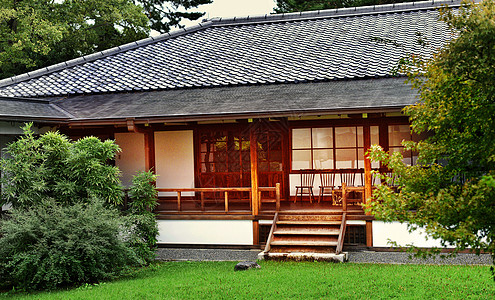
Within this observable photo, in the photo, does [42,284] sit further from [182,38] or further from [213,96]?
[182,38]

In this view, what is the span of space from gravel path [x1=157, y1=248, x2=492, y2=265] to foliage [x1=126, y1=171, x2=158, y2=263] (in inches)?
20.5

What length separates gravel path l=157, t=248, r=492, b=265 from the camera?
10164 mm

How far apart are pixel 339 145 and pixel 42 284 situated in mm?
8002

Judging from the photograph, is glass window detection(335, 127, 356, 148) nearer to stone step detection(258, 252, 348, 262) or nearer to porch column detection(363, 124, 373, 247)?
porch column detection(363, 124, 373, 247)

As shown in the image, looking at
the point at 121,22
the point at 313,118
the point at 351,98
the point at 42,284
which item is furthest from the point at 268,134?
the point at 121,22

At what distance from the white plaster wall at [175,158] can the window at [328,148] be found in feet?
9.07


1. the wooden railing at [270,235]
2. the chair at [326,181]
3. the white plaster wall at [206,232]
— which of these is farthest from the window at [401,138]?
the white plaster wall at [206,232]

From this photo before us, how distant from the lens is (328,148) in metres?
14.4

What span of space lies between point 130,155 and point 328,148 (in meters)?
5.27

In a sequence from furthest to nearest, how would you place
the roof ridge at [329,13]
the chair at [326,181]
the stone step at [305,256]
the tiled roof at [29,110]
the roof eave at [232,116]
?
1. the roof ridge at [329,13]
2. the chair at [326,181]
3. the tiled roof at [29,110]
4. the roof eave at [232,116]
5. the stone step at [305,256]

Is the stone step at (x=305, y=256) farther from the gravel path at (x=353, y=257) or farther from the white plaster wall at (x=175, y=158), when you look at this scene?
the white plaster wall at (x=175, y=158)

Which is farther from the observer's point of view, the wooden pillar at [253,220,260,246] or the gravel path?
the wooden pillar at [253,220,260,246]

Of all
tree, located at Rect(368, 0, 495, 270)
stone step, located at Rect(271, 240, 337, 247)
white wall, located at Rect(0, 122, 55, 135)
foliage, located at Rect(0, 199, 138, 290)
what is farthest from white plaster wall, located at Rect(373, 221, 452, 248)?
white wall, located at Rect(0, 122, 55, 135)

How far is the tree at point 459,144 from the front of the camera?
15.3ft
